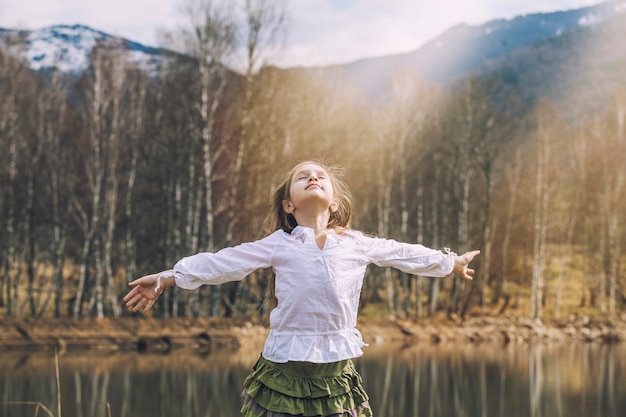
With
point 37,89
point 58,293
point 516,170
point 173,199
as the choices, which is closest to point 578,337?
point 516,170

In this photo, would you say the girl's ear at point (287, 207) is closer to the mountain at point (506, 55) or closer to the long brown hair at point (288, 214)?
the long brown hair at point (288, 214)

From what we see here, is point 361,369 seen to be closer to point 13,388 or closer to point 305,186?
point 13,388

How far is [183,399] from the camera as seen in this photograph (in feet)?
28.2

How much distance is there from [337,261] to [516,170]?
24956mm

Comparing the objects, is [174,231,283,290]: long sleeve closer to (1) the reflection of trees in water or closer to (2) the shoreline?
(1) the reflection of trees in water

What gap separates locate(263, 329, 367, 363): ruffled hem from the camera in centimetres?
272

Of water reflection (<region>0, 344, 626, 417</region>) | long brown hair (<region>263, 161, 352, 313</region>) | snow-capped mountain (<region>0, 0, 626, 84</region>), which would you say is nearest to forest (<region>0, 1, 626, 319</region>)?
water reflection (<region>0, 344, 626, 417</region>)

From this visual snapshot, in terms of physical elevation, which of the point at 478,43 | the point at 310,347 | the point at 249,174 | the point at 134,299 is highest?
the point at 478,43

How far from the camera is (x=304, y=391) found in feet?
8.87

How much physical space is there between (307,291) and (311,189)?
400 millimetres

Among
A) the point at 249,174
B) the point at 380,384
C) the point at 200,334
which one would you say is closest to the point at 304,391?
A: the point at 380,384

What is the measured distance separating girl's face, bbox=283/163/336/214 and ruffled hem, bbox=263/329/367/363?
50cm

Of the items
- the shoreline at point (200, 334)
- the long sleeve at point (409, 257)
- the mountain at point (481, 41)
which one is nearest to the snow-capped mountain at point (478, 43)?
the mountain at point (481, 41)

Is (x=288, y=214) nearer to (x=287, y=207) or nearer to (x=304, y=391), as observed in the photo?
(x=287, y=207)
